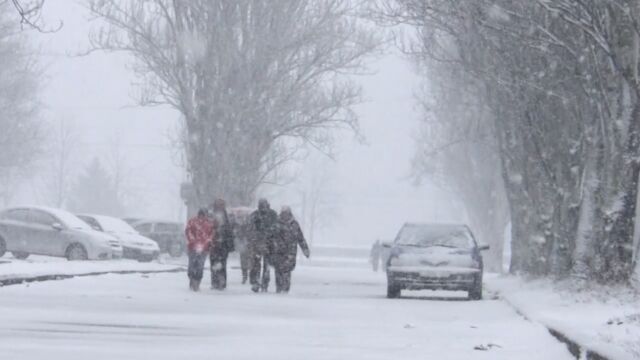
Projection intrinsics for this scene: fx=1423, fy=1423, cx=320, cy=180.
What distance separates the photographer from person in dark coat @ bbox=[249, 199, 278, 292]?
26.4 metres

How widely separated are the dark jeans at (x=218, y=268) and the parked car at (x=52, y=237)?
33.9 feet

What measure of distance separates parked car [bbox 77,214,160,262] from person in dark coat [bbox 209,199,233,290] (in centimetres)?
1443

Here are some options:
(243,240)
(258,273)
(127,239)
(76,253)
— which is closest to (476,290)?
(258,273)

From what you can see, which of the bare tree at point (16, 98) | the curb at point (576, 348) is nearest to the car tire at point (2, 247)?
the curb at point (576, 348)

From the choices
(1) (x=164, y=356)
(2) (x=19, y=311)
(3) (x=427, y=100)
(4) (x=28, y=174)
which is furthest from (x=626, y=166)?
(4) (x=28, y=174)

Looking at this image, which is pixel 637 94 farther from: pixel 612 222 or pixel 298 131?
pixel 298 131

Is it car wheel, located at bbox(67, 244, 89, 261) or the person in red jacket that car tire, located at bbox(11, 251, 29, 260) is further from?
the person in red jacket

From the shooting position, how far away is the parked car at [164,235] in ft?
183

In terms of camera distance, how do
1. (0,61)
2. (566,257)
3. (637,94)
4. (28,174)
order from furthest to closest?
(28,174), (0,61), (566,257), (637,94)

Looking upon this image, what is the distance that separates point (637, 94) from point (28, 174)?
2419 inches

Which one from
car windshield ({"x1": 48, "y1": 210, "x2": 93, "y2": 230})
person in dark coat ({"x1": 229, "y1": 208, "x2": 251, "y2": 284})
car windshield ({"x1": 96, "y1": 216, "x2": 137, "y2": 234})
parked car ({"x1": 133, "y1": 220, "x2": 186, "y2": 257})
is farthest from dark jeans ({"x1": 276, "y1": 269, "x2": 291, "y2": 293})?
parked car ({"x1": 133, "y1": 220, "x2": 186, "y2": 257})

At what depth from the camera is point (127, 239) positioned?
4172 centimetres

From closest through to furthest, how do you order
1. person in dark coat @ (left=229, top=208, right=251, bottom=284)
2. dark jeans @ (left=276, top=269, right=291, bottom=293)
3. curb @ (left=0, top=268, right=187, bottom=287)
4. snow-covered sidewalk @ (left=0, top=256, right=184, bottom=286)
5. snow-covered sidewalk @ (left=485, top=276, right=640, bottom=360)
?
snow-covered sidewalk @ (left=485, top=276, right=640, bottom=360)
curb @ (left=0, top=268, right=187, bottom=287)
snow-covered sidewalk @ (left=0, top=256, right=184, bottom=286)
dark jeans @ (left=276, top=269, right=291, bottom=293)
person in dark coat @ (left=229, top=208, right=251, bottom=284)

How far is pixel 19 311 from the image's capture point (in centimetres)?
1780
